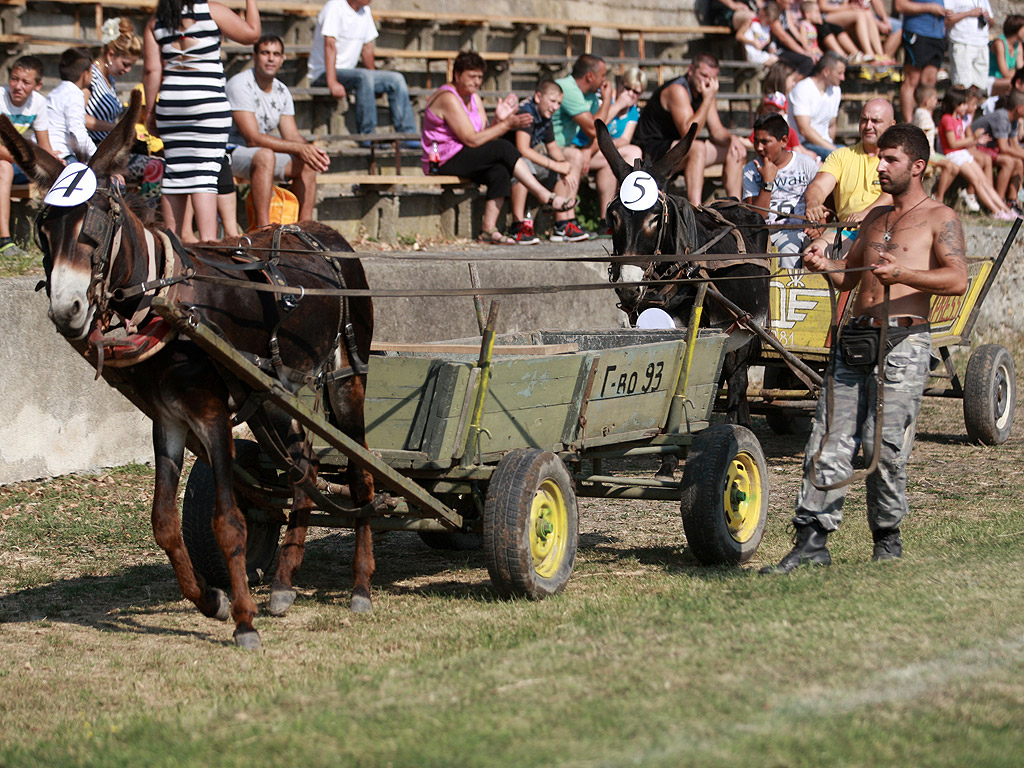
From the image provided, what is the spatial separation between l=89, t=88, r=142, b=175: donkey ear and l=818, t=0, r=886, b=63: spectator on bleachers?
15.0m

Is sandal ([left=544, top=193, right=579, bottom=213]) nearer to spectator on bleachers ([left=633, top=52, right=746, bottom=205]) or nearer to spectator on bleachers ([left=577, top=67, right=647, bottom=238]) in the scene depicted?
spectator on bleachers ([left=577, top=67, right=647, bottom=238])

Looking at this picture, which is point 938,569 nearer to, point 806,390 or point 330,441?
point 330,441

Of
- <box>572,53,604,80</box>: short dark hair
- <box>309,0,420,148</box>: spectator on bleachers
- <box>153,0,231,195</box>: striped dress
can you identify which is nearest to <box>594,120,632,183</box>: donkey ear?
<box>153,0,231,195</box>: striped dress

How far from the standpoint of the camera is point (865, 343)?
6.29m

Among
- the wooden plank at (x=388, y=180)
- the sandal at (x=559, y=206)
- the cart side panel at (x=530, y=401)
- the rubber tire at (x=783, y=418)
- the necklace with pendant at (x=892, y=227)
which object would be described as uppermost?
the necklace with pendant at (x=892, y=227)

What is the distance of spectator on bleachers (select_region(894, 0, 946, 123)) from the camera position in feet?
59.5

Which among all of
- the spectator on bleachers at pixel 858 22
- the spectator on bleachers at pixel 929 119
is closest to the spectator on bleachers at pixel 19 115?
the spectator on bleachers at pixel 929 119

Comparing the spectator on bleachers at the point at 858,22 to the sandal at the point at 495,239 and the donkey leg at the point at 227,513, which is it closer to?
the sandal at the point at 495,239

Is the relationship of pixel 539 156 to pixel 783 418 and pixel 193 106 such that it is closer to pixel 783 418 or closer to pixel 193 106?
pixel 783 418

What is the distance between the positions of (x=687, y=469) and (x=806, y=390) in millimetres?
3228

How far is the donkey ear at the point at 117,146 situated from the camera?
5340mm

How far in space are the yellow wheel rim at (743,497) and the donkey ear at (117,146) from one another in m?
3.50

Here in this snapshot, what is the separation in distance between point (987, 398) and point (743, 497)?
4.46 meters

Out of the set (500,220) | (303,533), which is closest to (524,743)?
(303,533)
